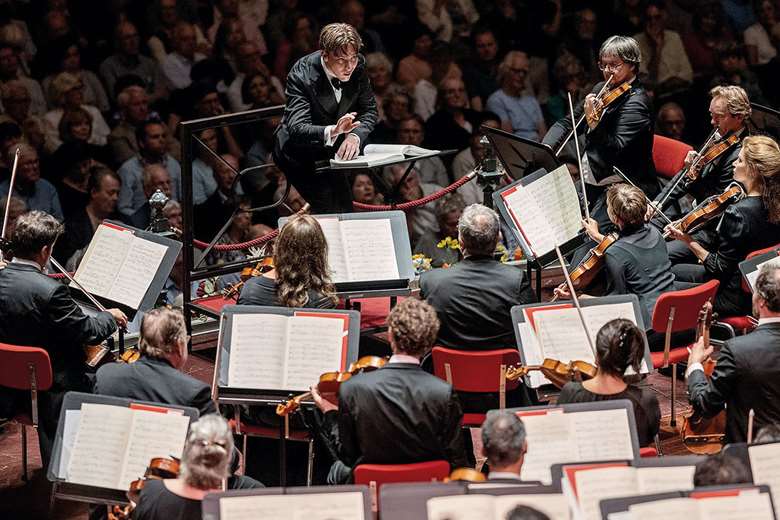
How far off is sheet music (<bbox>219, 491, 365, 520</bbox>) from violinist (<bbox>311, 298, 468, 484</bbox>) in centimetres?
60

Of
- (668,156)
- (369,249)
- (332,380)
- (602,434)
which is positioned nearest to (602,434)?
(602,434)

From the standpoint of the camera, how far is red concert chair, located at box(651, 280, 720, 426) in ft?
19.2

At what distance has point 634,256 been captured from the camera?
20.2 feet

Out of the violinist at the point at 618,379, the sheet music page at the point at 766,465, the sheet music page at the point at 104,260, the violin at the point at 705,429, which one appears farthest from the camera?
the sheet music page at the point at 104,260

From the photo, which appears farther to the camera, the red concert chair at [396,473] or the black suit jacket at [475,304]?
the black suit jacket at [475,304]

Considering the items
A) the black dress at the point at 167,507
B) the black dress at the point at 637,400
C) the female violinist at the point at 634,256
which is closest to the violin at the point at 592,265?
the female violinist at the point at 634,256

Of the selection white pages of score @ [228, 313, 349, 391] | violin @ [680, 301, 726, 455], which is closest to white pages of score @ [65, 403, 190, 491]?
white pages of score @ [228, 313, 349, 391]

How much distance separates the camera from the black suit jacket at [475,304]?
18.0 feet

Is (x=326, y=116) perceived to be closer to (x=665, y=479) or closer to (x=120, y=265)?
(x=120, y=265)

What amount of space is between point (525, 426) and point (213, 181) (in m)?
4.69

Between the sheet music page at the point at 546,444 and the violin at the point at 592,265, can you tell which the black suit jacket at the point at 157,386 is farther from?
the violin at the point at 592,265

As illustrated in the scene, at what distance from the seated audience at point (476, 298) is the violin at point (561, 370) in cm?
35

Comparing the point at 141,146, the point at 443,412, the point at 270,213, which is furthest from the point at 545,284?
the point at 443,412

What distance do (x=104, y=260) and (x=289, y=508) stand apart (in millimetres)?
2465
